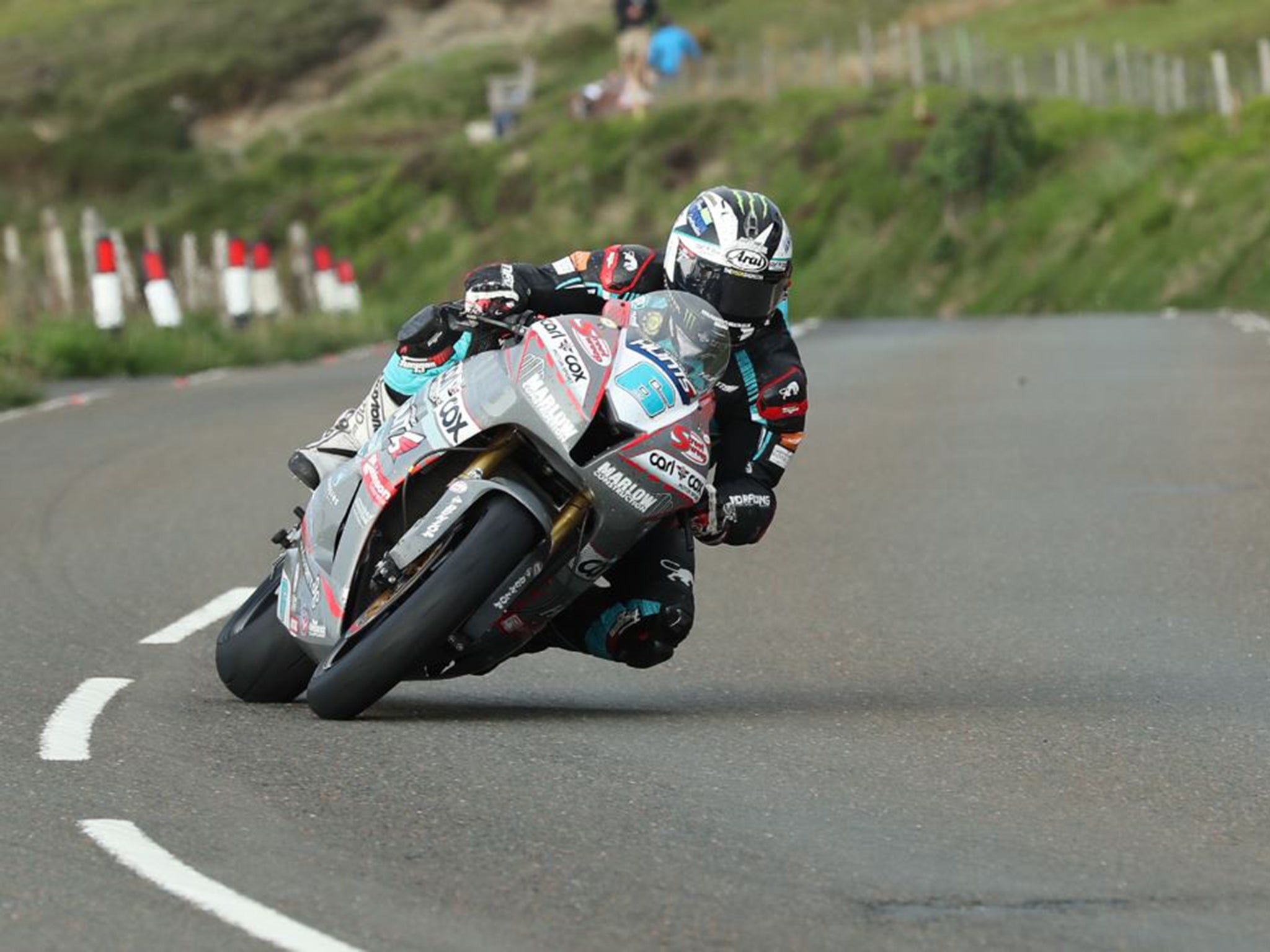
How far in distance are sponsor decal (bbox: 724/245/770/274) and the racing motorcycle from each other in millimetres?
373

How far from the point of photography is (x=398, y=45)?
359ft

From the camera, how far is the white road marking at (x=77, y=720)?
23.9 ft

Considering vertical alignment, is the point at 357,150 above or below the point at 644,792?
below

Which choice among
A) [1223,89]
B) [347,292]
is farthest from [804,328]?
[1223,89]

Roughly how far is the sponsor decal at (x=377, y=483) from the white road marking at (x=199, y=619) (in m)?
2.02

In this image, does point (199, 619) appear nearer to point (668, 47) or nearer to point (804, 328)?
point (804, 328)

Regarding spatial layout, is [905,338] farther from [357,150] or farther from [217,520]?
[357,150]

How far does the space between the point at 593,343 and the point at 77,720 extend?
1728 mm

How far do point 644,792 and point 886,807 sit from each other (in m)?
0.57

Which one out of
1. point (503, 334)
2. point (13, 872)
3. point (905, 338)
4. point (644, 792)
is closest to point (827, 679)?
point (503, 334)

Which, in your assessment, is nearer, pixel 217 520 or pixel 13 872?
pixel 13 872

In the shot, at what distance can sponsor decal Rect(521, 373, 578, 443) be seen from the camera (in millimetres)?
7516

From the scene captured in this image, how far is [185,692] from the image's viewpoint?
8508 millimetres

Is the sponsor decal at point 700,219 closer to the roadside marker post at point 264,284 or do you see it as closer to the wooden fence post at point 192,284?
the roadside marker post at point 264,284
